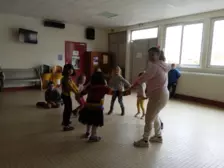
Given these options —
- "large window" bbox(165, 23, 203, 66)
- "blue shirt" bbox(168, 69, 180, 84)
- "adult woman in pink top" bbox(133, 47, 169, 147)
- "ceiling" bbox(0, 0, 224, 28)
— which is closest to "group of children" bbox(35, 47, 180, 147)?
"adult woman in pink top" bbox(133, 47, 169, 147)

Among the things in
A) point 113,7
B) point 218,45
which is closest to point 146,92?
point 113,7

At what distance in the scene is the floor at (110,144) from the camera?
2.27 m

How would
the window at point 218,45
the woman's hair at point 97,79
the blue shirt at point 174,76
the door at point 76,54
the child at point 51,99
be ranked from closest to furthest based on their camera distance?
the woman's hair at point 97,79 < the child at point 51,99 < the window at point 218,45 < the blue shirt at point 174,76 < the door at point 76,54

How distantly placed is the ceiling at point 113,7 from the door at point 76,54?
191cm

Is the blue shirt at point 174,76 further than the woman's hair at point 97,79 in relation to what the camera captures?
Yes

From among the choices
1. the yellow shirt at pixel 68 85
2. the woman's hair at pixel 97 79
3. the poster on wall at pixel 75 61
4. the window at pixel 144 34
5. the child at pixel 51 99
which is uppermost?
the window at pixel 144 34

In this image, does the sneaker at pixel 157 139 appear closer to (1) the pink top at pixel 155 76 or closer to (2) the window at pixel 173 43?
(1) the pink top at pixel 155 76

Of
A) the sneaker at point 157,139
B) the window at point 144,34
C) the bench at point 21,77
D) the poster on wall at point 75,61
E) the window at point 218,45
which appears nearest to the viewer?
the sneaker at point 157,139

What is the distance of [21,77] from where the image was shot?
7348 millimetres

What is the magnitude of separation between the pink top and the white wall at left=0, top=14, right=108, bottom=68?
6348mm

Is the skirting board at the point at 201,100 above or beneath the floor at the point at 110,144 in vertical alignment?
above

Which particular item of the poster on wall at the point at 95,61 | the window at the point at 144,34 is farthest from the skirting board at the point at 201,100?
the poster on wall at the point at 95,61

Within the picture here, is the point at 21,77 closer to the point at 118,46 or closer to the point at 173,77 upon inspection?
the point at 118,46

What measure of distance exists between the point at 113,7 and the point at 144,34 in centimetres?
294
